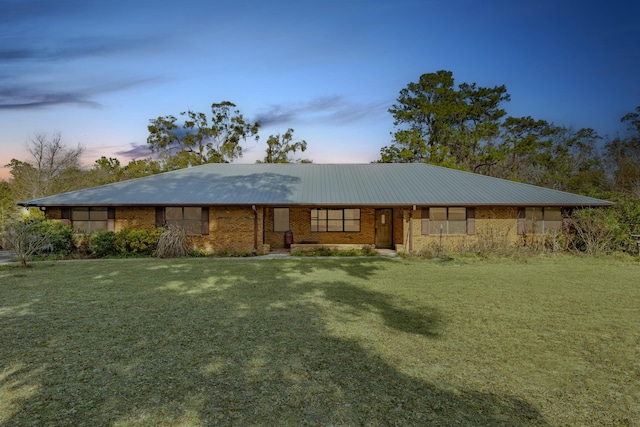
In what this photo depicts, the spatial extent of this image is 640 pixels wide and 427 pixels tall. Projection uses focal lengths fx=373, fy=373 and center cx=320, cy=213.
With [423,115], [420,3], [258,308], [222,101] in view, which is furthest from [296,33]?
[222,101]

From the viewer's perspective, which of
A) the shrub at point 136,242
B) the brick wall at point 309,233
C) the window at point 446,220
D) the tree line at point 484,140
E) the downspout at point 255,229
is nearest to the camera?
the shrub at point 136,242

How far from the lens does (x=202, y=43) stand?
1495 centimetres

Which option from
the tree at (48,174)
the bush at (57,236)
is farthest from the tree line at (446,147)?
the bush at (57,236)

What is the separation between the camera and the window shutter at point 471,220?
16.4m

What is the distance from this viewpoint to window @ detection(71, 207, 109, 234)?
16375 mm

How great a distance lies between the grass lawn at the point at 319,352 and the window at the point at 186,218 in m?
6.58

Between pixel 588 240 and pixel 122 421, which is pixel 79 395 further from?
pixel 588 240

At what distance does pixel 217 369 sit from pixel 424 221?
13.4 metres

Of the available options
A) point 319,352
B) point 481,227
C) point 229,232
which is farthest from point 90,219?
point 481,227

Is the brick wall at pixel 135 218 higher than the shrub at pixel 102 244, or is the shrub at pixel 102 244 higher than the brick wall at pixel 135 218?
the brick wall at pixel 135 218

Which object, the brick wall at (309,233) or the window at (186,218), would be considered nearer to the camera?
the window at (186,218)

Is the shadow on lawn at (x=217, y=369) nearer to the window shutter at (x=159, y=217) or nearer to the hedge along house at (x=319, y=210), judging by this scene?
the hedge along house at (x=319, y=210)

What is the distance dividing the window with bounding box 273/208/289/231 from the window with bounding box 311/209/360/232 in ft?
4.61

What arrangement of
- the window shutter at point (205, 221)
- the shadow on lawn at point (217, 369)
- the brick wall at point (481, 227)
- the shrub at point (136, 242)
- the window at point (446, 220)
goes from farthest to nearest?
the window at point (446, 220)
the brick wall at point (481, 227)
the window shutter at point (205, 221)
the shrub at point (136, 242)
the shadow on lawn at point (217, 369)
